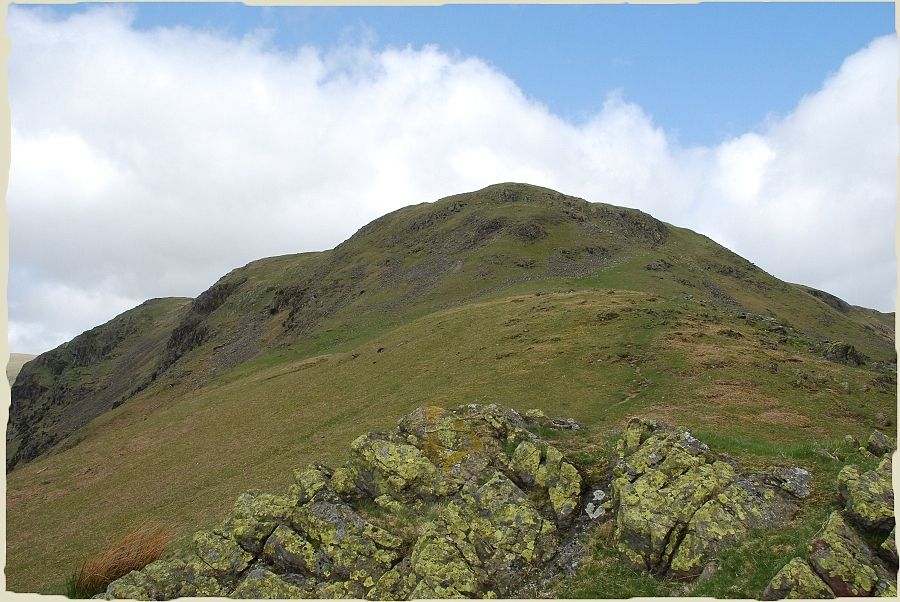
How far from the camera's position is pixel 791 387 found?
Result: 3859cm

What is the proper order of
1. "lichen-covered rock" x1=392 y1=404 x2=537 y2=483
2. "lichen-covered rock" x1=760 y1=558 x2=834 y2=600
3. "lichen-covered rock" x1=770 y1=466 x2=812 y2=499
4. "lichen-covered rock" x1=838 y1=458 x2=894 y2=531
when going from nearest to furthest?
1. "lichen-covered rock" x1=760 y1=558 x2=834 y2=600
2. "lichen-covered rock" x1=838 y1=458 x2=894 y2=531
3. "lichen-covered rock" x1=770 y1=466 x2=812 y2=499
4. "lichen-covered rock" x1=392 y1=404 x2=537 y2=483

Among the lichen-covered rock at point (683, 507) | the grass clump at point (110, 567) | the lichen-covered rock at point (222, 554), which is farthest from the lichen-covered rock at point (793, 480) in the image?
the grass clump at point (110, 567)

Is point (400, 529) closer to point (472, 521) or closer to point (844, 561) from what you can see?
point (472, 521)

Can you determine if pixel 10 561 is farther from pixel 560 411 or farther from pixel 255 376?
pixel 255 376

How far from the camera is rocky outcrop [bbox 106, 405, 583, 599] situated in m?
15.3

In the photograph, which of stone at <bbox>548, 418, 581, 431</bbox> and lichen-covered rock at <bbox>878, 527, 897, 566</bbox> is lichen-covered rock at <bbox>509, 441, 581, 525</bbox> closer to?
stone at <bbox>548, 418, 581, 431</bbox>

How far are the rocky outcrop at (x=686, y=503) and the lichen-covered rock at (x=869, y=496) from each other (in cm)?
140

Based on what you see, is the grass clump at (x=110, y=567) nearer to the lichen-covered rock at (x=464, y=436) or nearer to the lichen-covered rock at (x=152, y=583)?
the lichen-covered rock at (x=152, y=583)

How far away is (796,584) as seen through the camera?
11.8 m

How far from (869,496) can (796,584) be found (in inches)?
156

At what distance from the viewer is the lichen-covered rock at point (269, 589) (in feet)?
50.6

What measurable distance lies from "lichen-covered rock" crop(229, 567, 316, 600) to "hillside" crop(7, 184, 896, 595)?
13.6 meters

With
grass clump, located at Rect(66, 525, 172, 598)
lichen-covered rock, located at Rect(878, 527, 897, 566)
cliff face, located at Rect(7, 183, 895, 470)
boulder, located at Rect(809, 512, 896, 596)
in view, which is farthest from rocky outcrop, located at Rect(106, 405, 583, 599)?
cliff face, located at Rect(7, 183, 895, 470)

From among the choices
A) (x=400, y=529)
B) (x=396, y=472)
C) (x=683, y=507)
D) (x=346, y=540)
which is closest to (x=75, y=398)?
(x=396, y=472)
